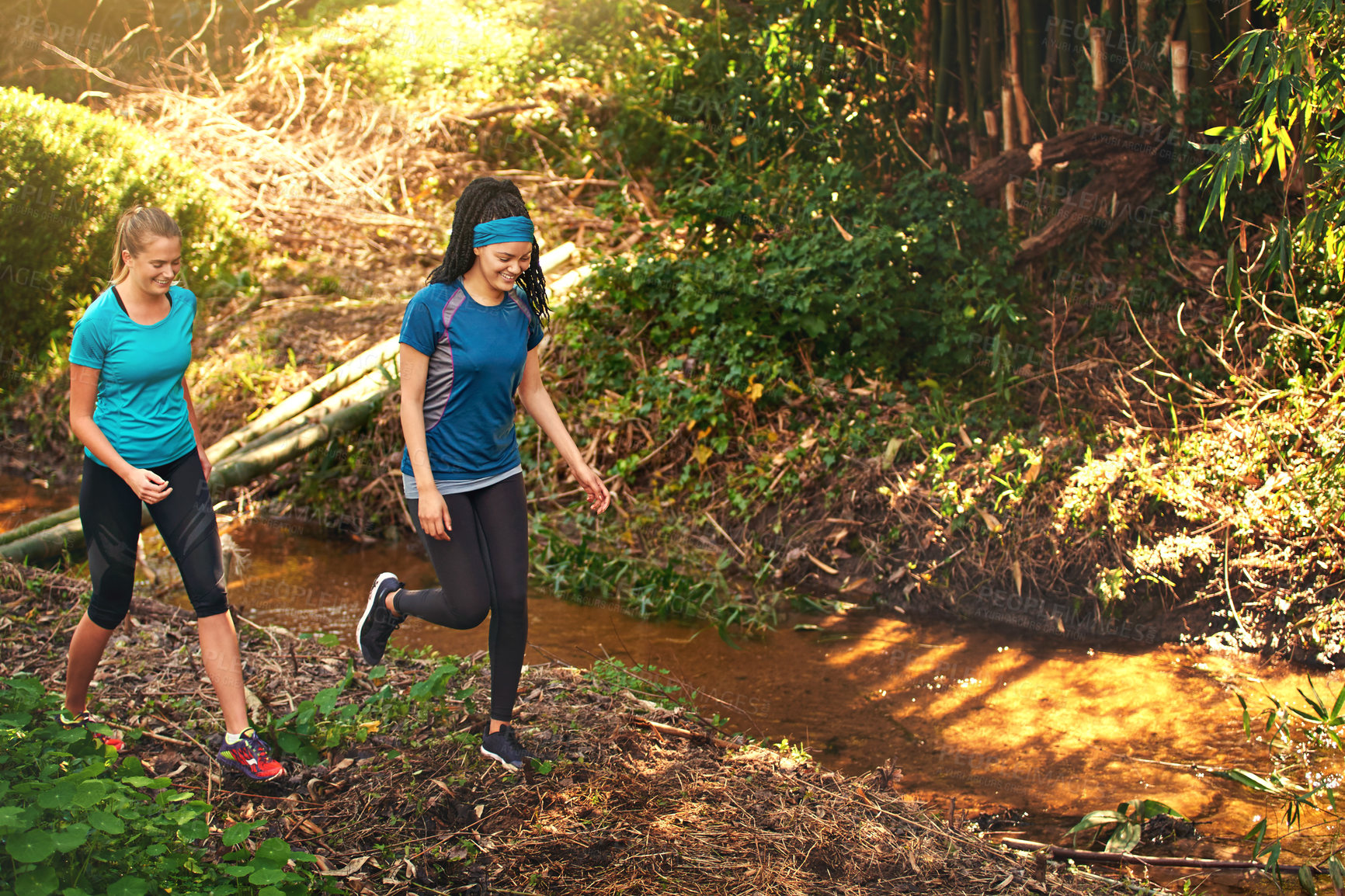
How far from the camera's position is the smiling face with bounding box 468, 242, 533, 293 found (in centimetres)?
317

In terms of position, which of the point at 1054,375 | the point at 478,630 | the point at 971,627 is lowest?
the point at 971,627

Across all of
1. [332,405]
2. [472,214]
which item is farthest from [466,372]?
[332,405]

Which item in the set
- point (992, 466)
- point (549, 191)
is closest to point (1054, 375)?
point (992, 466)

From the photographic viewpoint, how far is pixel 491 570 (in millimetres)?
3369

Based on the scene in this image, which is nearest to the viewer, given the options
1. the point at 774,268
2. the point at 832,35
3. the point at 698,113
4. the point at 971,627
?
the point at 971,627

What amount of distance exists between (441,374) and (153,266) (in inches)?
40.5

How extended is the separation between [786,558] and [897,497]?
2.50 ft

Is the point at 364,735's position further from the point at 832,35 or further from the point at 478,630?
the point at 832,35

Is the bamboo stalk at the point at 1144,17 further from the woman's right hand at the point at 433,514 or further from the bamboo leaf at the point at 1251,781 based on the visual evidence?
the woman's right hand at the point at 433,514

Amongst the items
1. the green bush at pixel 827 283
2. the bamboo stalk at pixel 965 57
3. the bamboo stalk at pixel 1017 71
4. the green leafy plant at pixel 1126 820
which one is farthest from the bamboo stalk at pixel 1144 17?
the green leafy plant at pixel 1126 820

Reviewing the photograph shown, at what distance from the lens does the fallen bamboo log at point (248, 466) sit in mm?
5645

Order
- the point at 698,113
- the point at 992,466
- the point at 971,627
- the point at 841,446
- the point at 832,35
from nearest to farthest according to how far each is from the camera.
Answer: the point at 971,627, the point at 992,466, the point at 841,446, the point at 832,35, the point at 698,113

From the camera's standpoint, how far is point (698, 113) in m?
9.54

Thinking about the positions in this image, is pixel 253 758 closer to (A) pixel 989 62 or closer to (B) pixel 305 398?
(B) pixel 305 398
